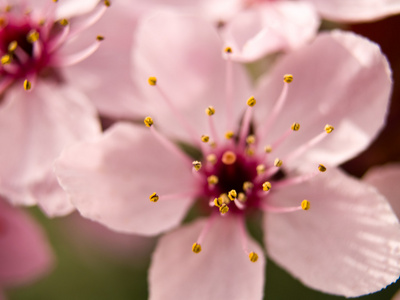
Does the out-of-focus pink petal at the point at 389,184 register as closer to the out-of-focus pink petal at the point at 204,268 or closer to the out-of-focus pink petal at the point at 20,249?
the out-of-focus pink petal at the point at 204,268

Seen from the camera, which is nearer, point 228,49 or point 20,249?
point 228,49

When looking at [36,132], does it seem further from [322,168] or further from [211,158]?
[322,168]

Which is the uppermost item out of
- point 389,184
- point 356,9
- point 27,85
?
point 27,85

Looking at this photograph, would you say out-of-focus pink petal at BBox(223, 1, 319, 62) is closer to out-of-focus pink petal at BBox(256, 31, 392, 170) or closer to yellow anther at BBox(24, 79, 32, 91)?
out-of-focus pink petal at BBox(256, 31, 392, 170)

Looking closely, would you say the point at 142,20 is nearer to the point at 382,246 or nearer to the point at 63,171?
the point at 63,171

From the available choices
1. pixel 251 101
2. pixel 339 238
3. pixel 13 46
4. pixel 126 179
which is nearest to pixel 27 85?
pixel 13 46

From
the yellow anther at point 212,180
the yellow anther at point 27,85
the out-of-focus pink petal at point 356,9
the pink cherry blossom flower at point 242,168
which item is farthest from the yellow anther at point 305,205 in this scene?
the yellow anther at point 27,85

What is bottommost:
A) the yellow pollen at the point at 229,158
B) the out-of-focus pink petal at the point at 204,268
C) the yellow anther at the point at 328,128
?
the out-of-focus pink petal at the point at 204,268
